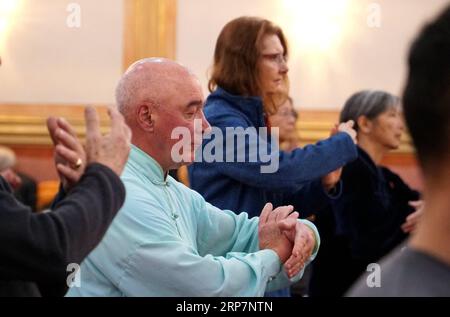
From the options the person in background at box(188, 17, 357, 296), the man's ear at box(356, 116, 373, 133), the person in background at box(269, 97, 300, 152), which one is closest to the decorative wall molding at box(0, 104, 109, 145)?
the person in background at box(269, 97, 300, 152)

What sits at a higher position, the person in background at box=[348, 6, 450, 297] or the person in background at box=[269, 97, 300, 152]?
the person in background at box=[348, 6, 450, 297]

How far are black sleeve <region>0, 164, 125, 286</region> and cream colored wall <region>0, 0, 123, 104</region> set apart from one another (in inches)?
164

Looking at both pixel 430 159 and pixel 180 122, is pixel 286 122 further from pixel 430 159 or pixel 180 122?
pixel 430 159

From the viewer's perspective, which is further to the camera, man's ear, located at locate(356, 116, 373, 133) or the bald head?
man's ear, located at locate(356, 116, 373, 133)

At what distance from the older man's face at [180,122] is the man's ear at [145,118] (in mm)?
13

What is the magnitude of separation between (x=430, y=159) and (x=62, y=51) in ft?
15.5

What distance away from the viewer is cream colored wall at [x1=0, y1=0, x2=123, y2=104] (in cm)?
534

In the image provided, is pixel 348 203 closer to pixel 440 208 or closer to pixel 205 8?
pixel 440 208

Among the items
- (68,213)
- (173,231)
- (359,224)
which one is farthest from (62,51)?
(68,213)

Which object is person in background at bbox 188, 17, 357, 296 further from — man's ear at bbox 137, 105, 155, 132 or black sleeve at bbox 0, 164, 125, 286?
black sleeve at bbox 0, 164, 125, 286

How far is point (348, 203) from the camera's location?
2855 mm

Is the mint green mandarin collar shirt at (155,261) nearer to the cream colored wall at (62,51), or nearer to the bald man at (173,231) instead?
the bald man at (173,231)

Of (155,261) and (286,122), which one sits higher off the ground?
(155,261)

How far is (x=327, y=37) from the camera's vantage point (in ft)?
17.7
